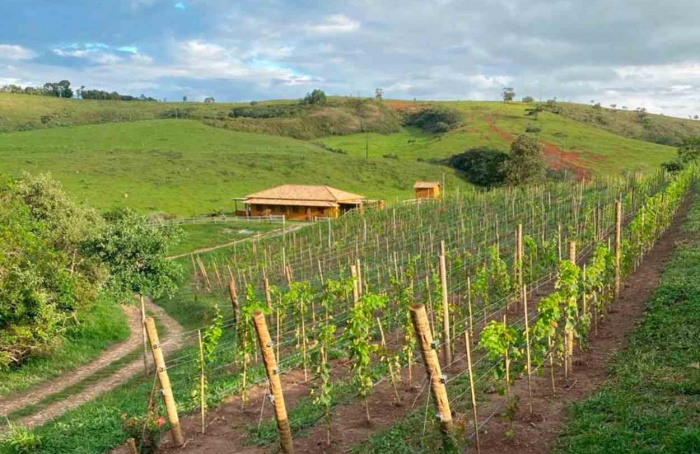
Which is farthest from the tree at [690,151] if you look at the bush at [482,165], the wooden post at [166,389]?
the wooden post at [166,389]

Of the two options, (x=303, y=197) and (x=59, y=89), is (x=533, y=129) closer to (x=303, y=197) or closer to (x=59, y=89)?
(x=303, y=197)

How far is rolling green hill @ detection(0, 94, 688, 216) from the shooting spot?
2228 inches

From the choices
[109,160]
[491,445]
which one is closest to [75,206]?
[491,445]

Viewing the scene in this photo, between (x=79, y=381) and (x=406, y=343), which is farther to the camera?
(x=79, y=381)

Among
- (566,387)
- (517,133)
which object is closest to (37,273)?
(566,387)

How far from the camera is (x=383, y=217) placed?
38.2m

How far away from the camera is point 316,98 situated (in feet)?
370

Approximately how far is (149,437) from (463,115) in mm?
94228

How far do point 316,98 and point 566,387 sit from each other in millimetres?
107695

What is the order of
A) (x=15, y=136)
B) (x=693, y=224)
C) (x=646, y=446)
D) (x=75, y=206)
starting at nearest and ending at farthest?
1. (x=646, y=446)
2. (x=693, y=224)
3. (x=75, y=206)
4. (x=15, y=136)

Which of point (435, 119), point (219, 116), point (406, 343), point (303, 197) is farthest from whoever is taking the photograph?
point (219, 116)

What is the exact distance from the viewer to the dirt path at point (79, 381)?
1280 centimetres

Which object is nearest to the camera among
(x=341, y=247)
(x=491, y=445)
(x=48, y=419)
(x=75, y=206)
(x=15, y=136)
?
(x=491, y=445)

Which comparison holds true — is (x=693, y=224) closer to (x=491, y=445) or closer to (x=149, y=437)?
(x=491, y=445)
